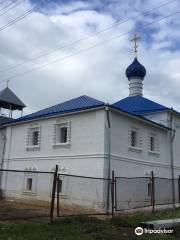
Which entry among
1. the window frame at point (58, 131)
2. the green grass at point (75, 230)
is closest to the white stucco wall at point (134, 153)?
the window frame at point (58, 131)

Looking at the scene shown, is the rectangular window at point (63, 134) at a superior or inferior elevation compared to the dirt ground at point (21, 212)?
superior

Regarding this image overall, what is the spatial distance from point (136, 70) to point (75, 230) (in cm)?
2116

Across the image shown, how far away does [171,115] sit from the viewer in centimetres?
2445

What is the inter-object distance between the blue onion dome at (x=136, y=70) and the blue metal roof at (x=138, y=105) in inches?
88.7

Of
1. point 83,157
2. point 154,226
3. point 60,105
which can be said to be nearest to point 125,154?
point 83,157

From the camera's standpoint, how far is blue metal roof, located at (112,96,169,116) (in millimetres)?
24922

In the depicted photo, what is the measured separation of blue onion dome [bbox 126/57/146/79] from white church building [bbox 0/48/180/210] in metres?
5.19

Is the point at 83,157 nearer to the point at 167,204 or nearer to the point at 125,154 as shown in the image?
the point at 125,154

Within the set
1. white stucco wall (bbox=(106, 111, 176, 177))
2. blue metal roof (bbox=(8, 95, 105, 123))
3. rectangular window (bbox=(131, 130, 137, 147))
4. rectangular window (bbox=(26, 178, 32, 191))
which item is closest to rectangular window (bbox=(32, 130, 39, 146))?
blue metal roof (bbox=(8, 95, 105, 123))

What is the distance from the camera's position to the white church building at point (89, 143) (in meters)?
17.8

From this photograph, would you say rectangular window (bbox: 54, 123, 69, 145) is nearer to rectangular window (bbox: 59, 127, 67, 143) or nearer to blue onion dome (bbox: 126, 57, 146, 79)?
rectangular window (bbox: 59, 127, 67, 143)

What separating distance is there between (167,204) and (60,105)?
26.8 ft

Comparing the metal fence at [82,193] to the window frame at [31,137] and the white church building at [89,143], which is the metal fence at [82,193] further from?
the window frame at [31,137]

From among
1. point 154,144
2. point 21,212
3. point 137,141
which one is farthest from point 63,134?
point 21,212
